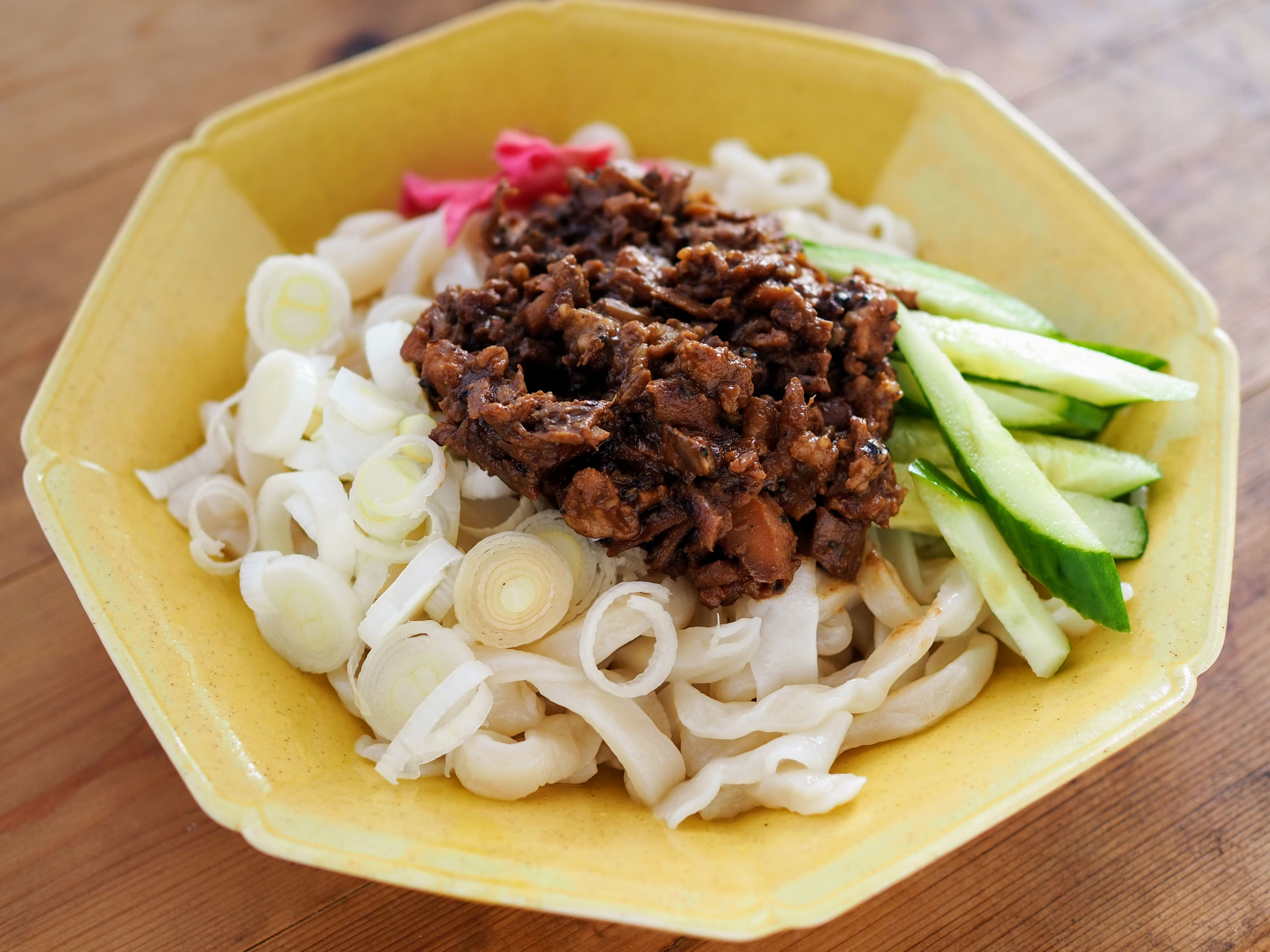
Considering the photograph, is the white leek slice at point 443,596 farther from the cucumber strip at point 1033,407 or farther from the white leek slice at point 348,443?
the cucumber strip at point 1033,407

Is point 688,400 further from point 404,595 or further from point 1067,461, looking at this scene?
point 1067,461

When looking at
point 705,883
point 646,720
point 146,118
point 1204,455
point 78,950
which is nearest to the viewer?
point 705,883

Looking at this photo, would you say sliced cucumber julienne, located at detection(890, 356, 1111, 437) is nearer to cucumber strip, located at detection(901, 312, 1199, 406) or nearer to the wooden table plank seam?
cucumber strip, located at detection(901, 312, 1199, 406)

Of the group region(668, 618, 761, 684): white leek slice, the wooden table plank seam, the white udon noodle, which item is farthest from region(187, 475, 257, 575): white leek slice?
the wooden table plank seam

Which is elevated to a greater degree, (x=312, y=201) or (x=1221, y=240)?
(x=1221, y=240)

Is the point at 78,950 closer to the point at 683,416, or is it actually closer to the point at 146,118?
the point at 683,416

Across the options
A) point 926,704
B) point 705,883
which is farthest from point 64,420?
point 926,704

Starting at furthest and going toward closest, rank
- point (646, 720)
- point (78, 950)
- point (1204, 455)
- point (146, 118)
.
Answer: point (146, 118)
point (1204, 455)
point (646, 720)
point (78, 950)
